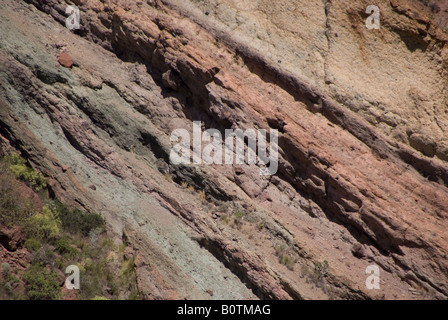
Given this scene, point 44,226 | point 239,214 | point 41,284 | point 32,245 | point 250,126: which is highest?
point 250,126

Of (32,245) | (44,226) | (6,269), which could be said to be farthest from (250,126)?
(6,269)

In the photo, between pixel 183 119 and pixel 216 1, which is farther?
pixel 216 1

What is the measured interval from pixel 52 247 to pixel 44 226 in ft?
2.18

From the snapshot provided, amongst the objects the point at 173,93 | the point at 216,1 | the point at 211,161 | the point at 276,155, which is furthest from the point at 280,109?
the point at 216,1

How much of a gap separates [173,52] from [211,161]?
4.11 meters

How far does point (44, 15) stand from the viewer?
53.2 ft

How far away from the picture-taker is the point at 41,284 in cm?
1100

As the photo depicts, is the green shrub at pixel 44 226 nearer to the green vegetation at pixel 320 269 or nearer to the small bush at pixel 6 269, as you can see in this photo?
the small bush at pixel 6 269

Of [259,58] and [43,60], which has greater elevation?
[259,58]

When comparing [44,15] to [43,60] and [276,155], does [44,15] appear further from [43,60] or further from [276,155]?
[276,155]

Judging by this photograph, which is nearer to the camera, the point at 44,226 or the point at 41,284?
the point at 41,284

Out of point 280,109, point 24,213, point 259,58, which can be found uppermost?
point 259,58

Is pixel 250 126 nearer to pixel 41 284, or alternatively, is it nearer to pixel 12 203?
pixel 12 203

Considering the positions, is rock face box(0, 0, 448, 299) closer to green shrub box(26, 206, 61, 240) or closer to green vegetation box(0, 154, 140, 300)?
green vegetation box(0, 154, 140, 300)
